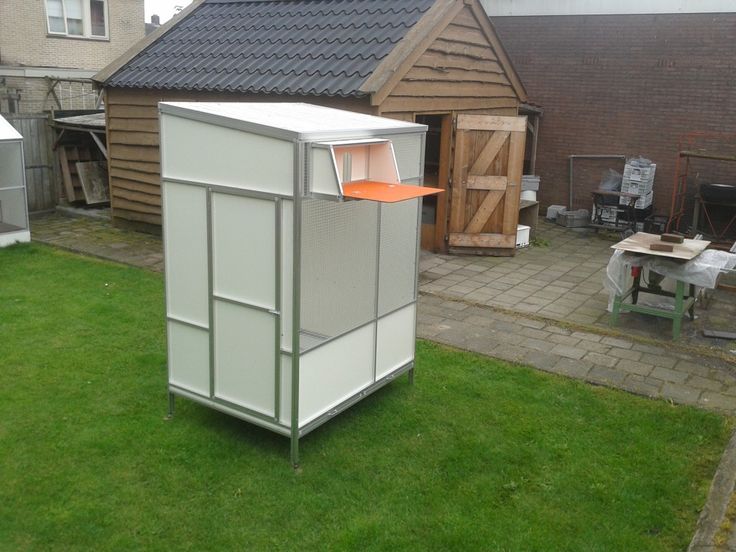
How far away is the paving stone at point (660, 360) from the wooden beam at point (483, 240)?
4.11 meters

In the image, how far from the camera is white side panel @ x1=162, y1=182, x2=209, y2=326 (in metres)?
5.00

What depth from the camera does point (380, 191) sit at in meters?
4.72

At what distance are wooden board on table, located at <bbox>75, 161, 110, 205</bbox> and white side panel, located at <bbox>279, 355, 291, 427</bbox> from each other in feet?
32.0

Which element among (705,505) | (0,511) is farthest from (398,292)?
(0,511)

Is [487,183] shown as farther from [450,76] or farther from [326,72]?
[326,72]

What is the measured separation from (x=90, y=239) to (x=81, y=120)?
3047mm

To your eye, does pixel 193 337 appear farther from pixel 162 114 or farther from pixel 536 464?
pixel 536 464

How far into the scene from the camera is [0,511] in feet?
14.7

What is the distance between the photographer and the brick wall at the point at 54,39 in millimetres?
20219

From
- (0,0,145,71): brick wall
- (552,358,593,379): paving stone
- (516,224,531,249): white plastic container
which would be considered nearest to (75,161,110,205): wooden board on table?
(516,224,531,249): white plastic container

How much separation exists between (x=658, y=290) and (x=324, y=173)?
5239 mm

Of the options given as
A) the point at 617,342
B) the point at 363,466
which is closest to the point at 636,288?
the point at 617,342

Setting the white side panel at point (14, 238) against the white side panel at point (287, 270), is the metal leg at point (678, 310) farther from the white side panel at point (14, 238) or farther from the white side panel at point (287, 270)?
the white side panel at point (14, 238)

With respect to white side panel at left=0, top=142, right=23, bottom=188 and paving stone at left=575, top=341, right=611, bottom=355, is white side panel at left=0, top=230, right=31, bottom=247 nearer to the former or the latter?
white side panel at left=0, top=142, right=23, bottom=188
